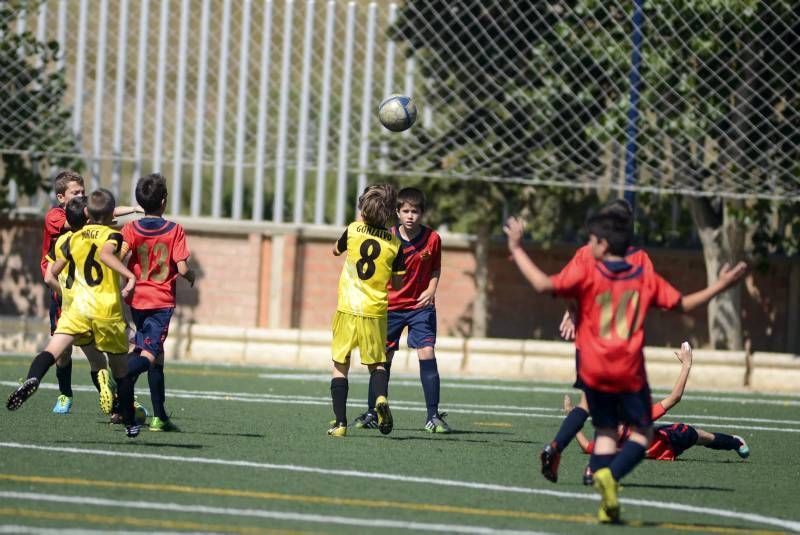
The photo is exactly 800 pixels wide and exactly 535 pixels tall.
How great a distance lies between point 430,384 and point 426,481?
270cm

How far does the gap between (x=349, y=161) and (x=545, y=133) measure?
2.41 metres

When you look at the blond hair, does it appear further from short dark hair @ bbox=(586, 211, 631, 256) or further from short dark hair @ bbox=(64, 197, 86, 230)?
short dark hair @ bbox=(586, 211, 631, 256)

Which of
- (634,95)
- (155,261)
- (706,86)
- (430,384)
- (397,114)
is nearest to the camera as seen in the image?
(155,261)

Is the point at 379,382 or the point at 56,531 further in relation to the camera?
the point at 379,382

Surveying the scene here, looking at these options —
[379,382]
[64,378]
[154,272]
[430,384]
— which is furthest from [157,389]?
[430,384]

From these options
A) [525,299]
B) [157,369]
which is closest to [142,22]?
[525,299]

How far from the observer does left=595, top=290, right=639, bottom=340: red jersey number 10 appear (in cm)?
718

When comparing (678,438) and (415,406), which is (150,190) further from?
(415,406)

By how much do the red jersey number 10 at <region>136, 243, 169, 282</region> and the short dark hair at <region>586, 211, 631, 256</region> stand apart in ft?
11.2

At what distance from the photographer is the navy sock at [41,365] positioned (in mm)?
8844

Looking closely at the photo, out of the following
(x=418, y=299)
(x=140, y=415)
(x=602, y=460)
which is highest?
(x=418, y=299)

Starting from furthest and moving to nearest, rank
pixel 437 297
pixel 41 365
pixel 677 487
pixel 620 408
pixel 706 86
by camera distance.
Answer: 1. pixel 437 297
2. pixel 706 86
3. pixel 41 365
4. pixel 677 487
5. pixel 620 408

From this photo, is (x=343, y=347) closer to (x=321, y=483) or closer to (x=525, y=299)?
(x=321, y=483)

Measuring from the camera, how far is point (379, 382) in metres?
9.91
